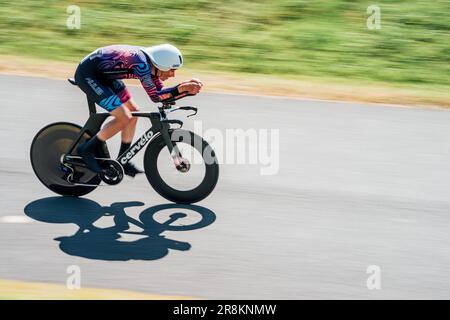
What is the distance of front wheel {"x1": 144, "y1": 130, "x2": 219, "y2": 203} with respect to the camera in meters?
8.62

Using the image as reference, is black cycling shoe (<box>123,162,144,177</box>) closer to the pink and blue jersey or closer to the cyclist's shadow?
the cyclist's shadow

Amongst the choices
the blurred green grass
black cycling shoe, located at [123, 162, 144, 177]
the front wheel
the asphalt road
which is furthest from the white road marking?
the blurred green grass

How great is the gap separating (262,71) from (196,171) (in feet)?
20.0

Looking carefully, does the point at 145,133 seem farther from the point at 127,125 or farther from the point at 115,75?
the point at 115,75

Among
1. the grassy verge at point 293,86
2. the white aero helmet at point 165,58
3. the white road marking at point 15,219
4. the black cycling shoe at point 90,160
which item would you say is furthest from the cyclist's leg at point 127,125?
the grassy verge at point 293,86

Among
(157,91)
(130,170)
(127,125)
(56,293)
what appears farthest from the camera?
(130,170)

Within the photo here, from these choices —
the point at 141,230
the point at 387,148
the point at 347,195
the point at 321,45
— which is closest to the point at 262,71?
the point at 321,45

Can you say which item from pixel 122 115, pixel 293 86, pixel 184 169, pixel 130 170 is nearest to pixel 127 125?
pixel 122 115

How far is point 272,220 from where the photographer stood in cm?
885

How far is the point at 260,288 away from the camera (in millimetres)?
7383

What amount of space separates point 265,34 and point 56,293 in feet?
32.5

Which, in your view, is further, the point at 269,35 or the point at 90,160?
the point at 269,35
